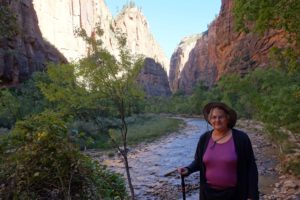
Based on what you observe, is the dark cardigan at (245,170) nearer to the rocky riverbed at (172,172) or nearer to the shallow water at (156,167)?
the rocky riverbed at (172,172)

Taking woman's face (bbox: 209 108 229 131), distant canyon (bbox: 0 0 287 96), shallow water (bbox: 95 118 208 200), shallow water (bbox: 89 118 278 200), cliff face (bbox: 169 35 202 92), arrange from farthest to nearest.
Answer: cliff face (bbox: 169 35 202 92) → distant canyon (bbox: 0 0 287 96) → shallow water (bbox: 95 118 208 200) → shallow water (bbox: 89 118 278 200) → woman's face (bbox: 209 108 229 131)

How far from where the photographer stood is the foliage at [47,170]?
A: 385 centimetres

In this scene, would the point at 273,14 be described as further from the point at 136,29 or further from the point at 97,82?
the point at 136,29

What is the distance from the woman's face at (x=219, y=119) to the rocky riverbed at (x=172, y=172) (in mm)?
6570

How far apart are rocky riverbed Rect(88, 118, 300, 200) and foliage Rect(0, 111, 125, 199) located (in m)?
6.58

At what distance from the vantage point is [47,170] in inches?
154

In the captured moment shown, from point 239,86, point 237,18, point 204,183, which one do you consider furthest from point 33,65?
point 204,183

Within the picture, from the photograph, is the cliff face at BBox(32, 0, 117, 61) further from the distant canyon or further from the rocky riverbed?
the rocky riverbed

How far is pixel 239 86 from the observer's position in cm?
2370

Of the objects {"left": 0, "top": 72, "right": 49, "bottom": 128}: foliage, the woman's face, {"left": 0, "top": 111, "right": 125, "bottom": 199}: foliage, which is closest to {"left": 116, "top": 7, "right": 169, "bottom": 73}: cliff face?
{"left": 0, "top": 72, "right": 49, "bottom": 128}: foliage

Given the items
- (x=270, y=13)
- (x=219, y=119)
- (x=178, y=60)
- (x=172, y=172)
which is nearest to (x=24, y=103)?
(x=172, y=172)

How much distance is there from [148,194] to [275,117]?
5719 millimetres

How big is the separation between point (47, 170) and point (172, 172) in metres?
11.3

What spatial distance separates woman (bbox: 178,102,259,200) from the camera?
3.23 meters
